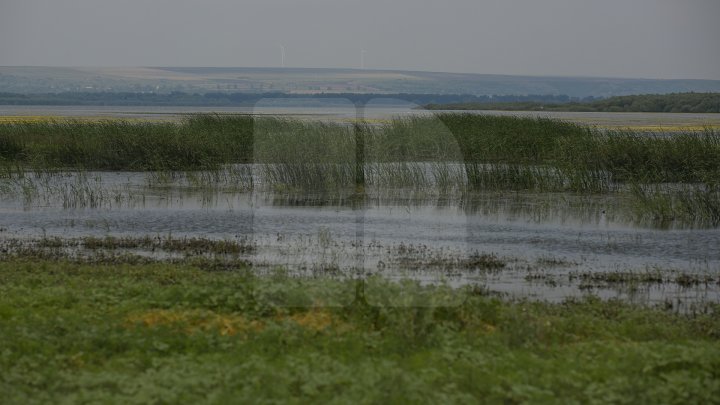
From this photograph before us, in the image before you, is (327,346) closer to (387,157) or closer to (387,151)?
(387,157)

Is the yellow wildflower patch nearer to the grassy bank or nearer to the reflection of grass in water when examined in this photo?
the reflection of grass in water

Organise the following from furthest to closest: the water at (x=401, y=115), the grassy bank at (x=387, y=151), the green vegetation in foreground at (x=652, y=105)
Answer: the green vegetation in foreground at (x=652, y=105)
the water at (x=401, y=115)
the grassy bank at (x=387, y=151)

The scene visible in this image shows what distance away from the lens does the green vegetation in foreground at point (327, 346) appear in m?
7.31

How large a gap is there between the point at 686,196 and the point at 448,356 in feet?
51.2

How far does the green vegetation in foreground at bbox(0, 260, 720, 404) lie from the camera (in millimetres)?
7309

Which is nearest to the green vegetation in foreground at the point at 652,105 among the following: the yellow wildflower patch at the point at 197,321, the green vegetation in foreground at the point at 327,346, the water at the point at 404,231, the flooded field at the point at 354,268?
the flooded field at the point at 354,268

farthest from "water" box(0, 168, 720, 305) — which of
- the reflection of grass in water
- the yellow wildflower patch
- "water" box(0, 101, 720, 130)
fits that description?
"water" box(0, 101, 720, 130)

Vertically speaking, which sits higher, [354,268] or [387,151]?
[387,151]

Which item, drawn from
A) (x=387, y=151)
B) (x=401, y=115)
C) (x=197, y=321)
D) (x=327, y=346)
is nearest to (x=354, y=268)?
(x=197, y=321)

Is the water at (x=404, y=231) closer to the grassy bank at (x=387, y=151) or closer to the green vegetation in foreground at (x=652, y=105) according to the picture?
the grassy bank at (x=387, y=151)

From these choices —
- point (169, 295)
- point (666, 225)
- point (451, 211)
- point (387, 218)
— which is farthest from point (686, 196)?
point (169, 295)

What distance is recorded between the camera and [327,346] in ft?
28.3

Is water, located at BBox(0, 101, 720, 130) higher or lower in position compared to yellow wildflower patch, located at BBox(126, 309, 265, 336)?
lower

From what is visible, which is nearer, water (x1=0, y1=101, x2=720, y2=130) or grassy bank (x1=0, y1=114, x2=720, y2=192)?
grassy bank (x1=0, y1=114, x2=720, y2=192)
